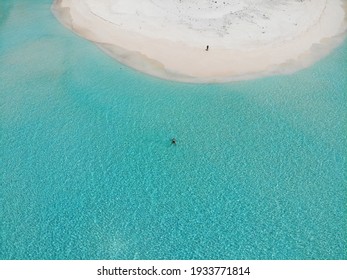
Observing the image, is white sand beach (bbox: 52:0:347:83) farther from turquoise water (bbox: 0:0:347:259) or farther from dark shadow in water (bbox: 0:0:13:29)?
dark shadow in water (bbox: 0:0:13:29)

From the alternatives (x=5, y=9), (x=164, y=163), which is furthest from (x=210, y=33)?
(x=5, y=9)

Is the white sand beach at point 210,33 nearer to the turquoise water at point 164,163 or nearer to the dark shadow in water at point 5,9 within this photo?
the turquoise water at point 164,163

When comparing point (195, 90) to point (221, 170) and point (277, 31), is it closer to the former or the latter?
point (221, 170)

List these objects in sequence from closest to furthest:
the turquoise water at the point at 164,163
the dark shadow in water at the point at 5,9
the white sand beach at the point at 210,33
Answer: the turquoise water at the point at 164,163 < the white sand beach at the point at 210,33 < the dark shadow in water at the point at 5,9

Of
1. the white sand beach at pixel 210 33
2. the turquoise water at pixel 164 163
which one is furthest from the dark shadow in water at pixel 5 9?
the turquoise water at pixel 164 163

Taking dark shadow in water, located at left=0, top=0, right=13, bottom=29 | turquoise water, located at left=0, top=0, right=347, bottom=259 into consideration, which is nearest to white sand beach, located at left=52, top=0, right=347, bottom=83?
turquoise water, located at left=0, top=0, right=347, bottom=259

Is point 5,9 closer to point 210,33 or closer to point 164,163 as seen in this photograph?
point 210,33
